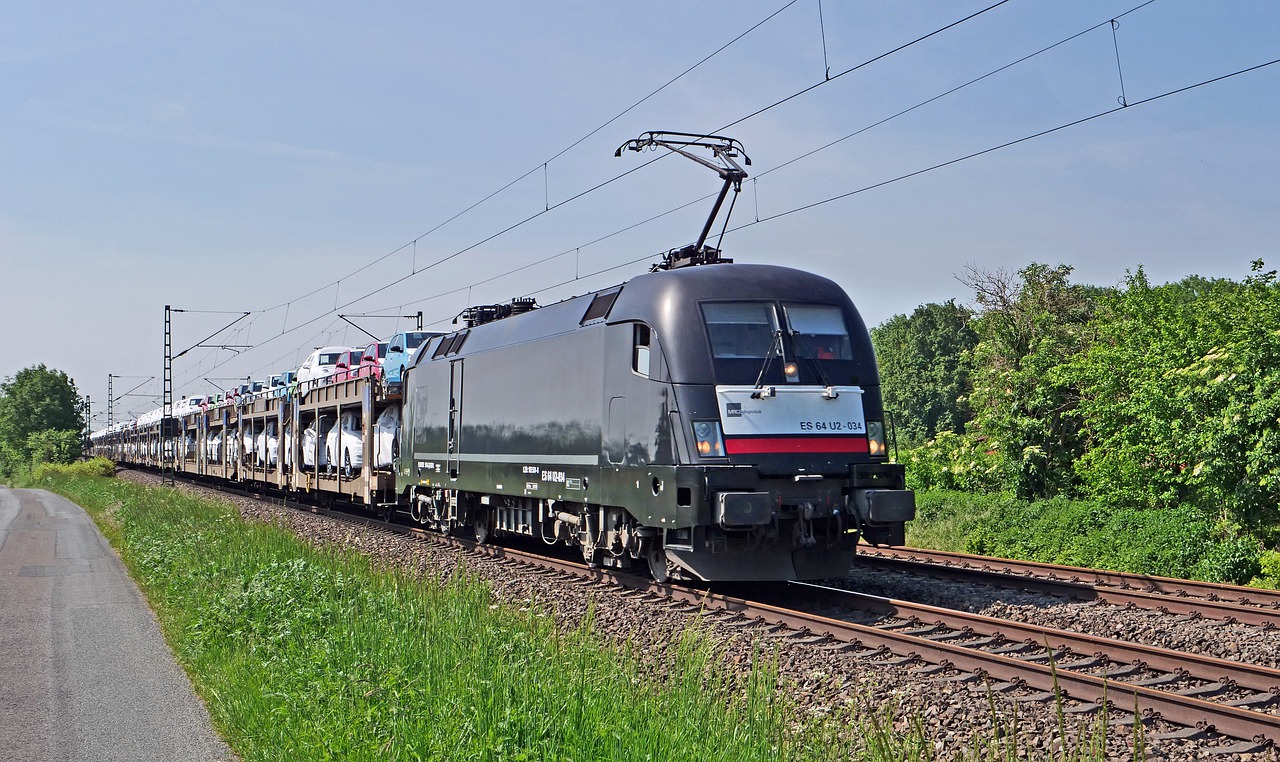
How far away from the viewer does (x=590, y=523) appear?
13438 mm

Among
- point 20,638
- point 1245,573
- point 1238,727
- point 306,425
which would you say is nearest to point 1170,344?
point 1245,573

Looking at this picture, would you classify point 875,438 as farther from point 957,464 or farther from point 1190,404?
point 957,464

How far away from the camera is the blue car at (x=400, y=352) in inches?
870

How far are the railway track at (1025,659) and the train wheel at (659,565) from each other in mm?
112

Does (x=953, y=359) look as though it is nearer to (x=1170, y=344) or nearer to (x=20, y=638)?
(x=1170, y=344)

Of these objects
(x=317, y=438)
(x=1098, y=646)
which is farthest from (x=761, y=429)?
(x=317, y=438)

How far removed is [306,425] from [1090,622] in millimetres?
22154

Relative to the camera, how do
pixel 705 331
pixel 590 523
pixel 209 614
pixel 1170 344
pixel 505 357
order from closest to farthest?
pixel 209 614 < pixel 705 331 < pixel 590 523 < pixel 505 357 < pixel 1170 344

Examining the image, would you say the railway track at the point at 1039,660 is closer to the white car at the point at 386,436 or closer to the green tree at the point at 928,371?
the white car at the point at 386,436

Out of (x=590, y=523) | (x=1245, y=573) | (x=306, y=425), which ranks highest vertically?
(x=306, y=425)

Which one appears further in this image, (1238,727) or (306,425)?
(306,425)

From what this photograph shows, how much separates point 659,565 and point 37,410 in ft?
286

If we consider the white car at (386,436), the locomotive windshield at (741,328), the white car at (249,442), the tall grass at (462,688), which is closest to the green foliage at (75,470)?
the white car at (249,442)

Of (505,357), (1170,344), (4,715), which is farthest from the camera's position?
(1170,344)
